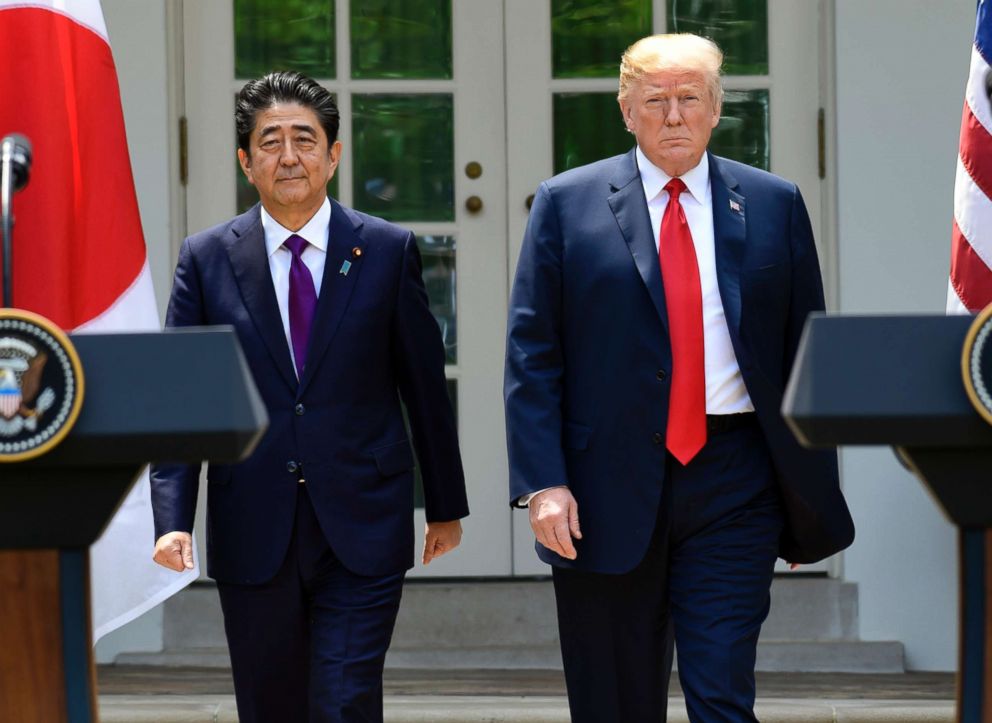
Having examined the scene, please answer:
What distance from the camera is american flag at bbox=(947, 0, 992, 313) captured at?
14.3 feet

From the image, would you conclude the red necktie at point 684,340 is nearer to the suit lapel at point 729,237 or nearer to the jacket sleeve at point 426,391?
the suit lapel at point 729,237

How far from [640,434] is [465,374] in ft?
7.68

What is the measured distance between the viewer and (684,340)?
371 cm

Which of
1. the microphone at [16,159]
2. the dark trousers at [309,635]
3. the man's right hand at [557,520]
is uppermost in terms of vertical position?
the microphone at [16,159]

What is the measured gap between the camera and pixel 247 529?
3760mm

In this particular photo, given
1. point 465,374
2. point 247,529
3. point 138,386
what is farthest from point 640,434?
point 465,374

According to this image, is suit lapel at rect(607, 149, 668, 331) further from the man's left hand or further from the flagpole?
the flagpole

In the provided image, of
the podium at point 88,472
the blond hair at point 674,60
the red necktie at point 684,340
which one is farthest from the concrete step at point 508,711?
the podium at point 88,472

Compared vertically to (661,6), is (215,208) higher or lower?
lower

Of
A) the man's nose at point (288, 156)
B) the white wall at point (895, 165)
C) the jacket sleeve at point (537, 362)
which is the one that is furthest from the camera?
the white wall at point (895, 165)

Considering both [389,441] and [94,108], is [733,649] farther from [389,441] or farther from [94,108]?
[94,108]

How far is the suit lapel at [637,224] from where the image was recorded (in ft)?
12.1

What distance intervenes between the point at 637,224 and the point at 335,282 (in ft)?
2.07

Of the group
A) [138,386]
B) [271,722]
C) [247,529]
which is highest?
[138,386]
